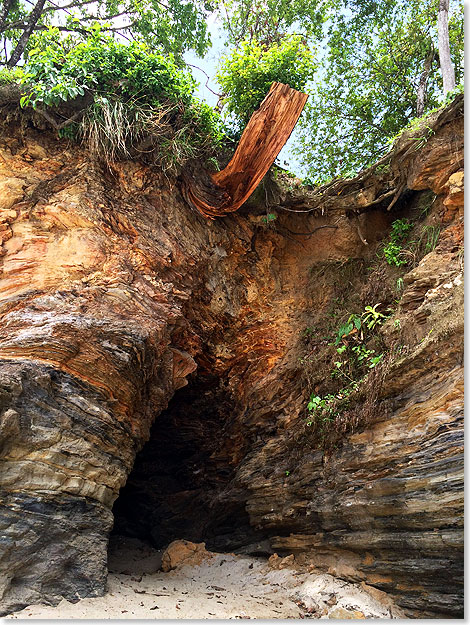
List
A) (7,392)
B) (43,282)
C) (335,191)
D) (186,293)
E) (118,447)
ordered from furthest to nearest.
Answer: (335,191), (186,293), (43,282), (118,447), (7,392)

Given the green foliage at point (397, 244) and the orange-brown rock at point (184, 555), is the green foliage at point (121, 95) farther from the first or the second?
the orange-brown rock at point (184, 555)

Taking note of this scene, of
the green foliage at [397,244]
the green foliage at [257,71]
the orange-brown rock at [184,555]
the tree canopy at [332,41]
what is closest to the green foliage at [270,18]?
the tree canopy at [332,41]

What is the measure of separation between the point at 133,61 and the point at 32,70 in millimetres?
1543

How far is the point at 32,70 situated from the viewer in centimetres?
676

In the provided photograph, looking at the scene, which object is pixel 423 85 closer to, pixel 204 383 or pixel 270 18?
pixel 270 18

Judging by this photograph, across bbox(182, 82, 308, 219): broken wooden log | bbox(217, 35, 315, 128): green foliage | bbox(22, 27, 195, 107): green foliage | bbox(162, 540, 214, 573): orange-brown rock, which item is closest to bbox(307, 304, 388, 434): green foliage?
bbox(162, 540, 214, 573): orange-brown rock

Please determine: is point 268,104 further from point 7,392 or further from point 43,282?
point 7,392

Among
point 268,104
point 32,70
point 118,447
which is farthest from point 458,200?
point 32,70

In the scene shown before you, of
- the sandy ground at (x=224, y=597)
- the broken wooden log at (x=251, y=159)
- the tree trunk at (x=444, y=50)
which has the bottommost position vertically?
the sandy ground at (x=224, y=597)

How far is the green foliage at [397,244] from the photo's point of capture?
7.15m

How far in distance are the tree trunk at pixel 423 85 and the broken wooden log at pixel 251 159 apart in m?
4.19

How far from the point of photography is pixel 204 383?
8.41m

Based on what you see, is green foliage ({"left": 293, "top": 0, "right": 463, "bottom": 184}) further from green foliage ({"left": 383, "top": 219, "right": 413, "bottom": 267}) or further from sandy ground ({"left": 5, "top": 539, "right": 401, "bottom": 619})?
sandy ground ({"left": 5, "top": 539, "right": 401, "bottom": 619})

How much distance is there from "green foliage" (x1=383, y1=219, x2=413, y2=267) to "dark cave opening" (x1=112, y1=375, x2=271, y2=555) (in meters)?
3.75
